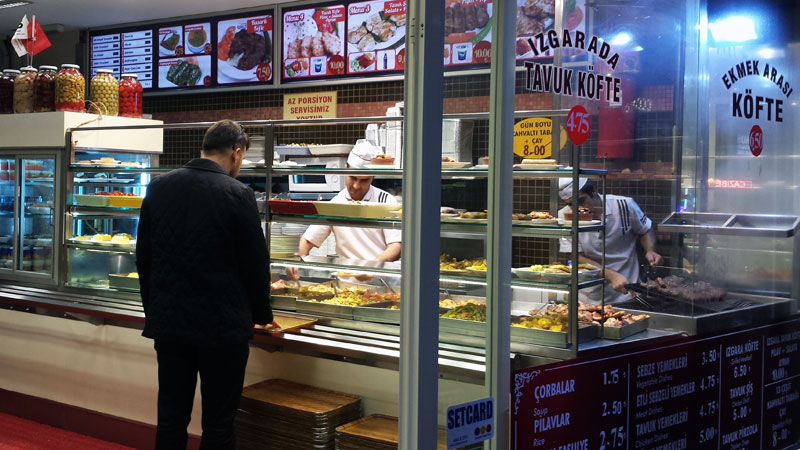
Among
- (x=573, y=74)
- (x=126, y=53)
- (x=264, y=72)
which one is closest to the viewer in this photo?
(x=573, y=74)

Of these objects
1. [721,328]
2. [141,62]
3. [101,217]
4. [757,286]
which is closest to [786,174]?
[757,286]

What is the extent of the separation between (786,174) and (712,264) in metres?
0.49

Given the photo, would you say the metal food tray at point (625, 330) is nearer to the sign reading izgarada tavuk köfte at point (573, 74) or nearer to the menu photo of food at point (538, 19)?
the sign reading izgarada tavuk köfte at point (573, 74)

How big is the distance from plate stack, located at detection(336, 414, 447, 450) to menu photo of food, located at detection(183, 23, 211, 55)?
210 inches

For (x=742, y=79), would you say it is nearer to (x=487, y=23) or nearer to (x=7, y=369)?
(x=487, y=23)

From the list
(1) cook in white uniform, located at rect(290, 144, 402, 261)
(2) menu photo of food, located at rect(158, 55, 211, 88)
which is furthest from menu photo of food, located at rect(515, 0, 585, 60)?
(2) menu photo of food, located at rect(158, 55, 211, 88)

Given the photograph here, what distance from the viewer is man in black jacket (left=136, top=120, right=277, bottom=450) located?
335 centimetres

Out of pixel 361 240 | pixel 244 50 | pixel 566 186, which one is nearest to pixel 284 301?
pixel 361 240

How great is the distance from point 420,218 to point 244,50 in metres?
6.55

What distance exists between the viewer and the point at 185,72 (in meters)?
8.03

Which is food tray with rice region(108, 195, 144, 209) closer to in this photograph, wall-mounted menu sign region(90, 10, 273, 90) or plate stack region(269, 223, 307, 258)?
plate stack region(269, 223, 307, 258)

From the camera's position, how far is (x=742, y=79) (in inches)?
94.0

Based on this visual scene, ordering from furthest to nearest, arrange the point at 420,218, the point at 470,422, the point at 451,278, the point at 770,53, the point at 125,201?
the point at 125,201 → the point at 770,53 → the point at 451,278 → the point at 470,422 → the point at 420,218

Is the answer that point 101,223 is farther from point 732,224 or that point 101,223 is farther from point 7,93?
point 732,224
